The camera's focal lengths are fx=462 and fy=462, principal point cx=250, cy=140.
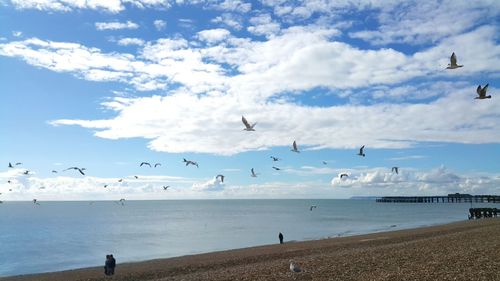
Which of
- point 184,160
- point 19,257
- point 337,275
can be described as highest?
point 184,160

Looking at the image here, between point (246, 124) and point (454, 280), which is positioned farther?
point (246, 124)

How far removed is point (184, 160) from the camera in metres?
28.8

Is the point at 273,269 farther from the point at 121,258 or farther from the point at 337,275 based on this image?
the point at 121,258

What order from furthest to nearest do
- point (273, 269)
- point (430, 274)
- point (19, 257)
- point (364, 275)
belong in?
point (19, 257) → point (273, 269) → point (364, 275) → point (430, 274)

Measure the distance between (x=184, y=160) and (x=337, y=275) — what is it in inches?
605

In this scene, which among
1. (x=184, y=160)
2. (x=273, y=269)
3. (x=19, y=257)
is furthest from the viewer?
(x=19, y=257)

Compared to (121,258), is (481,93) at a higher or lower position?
higher

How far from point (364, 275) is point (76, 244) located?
47.7 m

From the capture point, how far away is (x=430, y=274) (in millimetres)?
13898

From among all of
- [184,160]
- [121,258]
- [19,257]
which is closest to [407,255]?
[184,160]

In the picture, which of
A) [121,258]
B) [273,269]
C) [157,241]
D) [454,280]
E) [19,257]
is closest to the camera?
[454,280]

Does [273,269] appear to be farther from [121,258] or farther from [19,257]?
[19,257]

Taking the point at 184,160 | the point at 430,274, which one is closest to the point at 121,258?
the point at 184,160

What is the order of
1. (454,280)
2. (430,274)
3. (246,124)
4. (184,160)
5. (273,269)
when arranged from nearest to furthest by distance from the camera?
(454,280) < (430,274) < (273,269) < (246,124) < (184,160)
